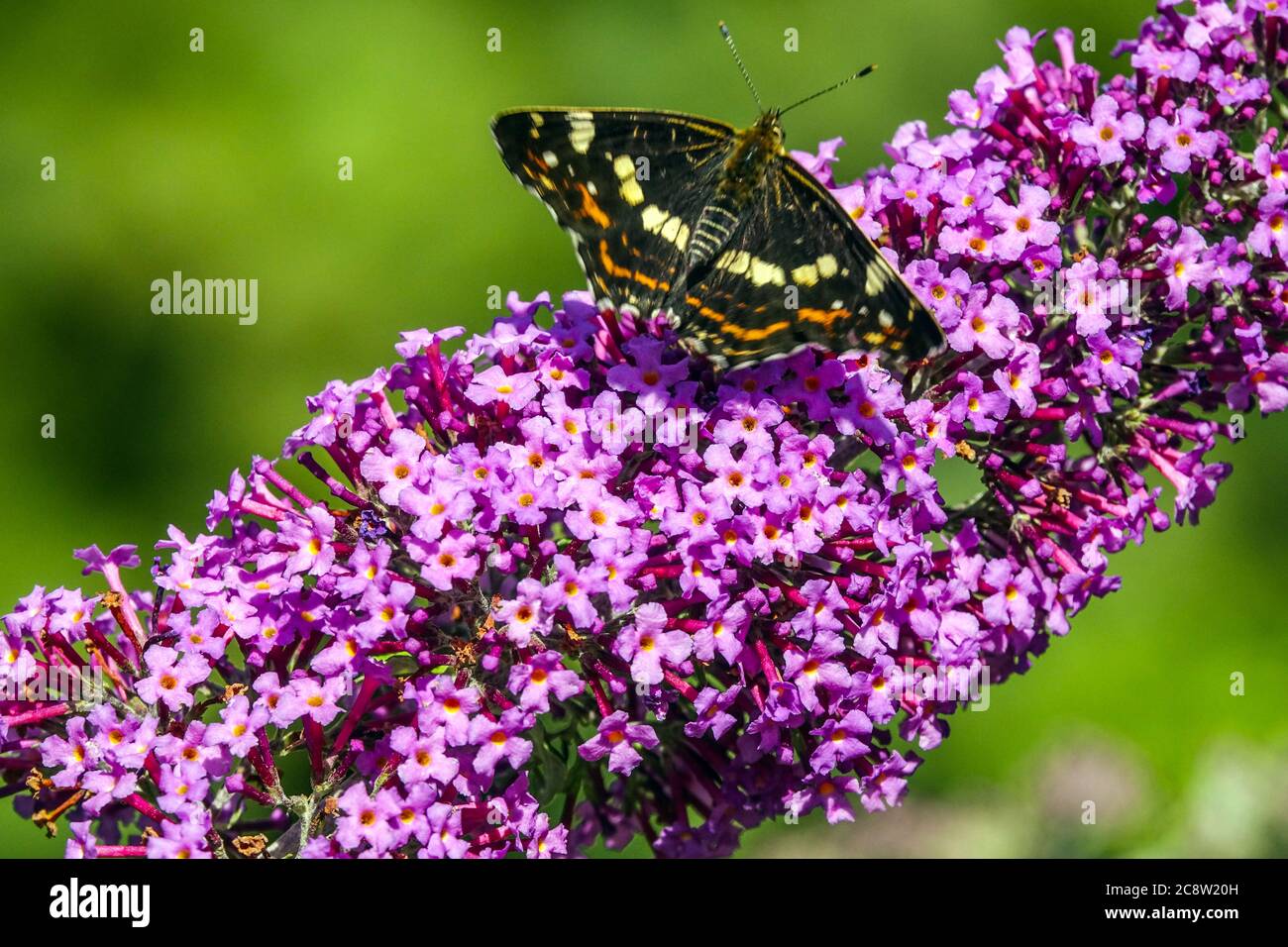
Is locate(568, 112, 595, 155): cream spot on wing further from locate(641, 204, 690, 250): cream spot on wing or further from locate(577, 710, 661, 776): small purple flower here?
locate(577, 710, 661, 776): small purple flower

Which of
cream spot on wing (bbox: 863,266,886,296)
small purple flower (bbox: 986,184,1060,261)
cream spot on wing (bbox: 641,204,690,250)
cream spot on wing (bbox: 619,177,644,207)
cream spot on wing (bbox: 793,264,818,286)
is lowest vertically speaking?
cream spot on wing (bbox: 863,266,886,296)

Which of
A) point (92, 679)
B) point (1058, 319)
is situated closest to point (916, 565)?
point (1058, 319)

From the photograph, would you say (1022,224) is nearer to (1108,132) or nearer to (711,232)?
(1108,132)

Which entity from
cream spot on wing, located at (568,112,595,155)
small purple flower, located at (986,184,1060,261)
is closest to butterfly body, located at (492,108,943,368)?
cream spot on wing, located at (568,112,595,155)

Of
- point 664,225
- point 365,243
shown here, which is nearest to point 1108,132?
point 664,225

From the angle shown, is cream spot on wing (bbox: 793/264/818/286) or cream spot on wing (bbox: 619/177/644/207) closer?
cream spot on wing (bbox: 793/264/818/286)

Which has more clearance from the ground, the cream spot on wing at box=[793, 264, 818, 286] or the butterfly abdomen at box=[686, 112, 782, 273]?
the butterfly abdomen at box=[686, 112, 782, 273]

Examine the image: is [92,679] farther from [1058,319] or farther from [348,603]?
[1058,319]

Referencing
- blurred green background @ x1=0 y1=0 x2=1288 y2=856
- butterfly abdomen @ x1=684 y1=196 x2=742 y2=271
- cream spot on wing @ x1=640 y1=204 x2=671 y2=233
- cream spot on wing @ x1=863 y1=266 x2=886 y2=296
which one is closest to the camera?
cream spot on wing @ x1=863 y1=266 x2=886 y2=296

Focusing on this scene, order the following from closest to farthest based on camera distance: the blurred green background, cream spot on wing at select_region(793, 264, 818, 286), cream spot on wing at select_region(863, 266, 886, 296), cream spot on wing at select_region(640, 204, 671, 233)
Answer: cream spot on wing at select_region(863, 266, 886, 296) < cream spot on wing at select_region(793, 264, 818, 286) < cream spot on wing at select_region(640, 204, 671, 233) < the blurred green background
